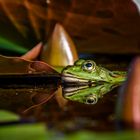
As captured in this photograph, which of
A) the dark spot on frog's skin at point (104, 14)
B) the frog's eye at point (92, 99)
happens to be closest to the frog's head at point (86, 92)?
the frog's eye at point (92, 99)

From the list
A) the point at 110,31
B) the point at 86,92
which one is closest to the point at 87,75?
the point at 86,92

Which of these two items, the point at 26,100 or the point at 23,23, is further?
the point at 23,23

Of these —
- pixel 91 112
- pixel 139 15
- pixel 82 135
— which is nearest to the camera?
pixel 82 135

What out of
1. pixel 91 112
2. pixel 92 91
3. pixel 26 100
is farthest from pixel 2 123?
pixel 92 91

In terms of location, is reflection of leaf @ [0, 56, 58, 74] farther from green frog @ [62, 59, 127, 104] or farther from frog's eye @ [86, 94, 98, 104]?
frog's eye @ [86, 94, 98, 104]

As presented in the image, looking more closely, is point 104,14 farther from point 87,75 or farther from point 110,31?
point 87,75

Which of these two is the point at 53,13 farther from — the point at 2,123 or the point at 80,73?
the point at 2,123
